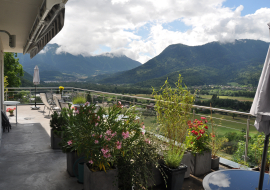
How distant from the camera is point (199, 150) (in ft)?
10.5

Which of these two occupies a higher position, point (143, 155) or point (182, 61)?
point (182, 61)

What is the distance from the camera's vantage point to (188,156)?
3066mm

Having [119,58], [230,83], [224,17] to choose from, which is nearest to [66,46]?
[119,58]

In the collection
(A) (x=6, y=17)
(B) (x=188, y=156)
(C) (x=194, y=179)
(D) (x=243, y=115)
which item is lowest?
(C) (x=194, y=179)

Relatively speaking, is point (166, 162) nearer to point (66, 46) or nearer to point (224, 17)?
point (224, 17)

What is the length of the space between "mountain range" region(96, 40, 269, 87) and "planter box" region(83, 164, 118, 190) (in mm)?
33529

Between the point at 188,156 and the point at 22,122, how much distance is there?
20.1 feet

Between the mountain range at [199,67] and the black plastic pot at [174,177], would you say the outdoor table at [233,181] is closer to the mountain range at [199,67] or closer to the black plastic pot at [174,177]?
the black plastic pot at [174,177]

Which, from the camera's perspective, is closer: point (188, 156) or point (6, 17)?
point (188, 156)

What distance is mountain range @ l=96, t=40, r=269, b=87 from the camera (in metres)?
39.6

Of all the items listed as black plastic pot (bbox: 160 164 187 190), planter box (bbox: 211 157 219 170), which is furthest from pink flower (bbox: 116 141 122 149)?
planter box (bbox: 211 157 219 170)

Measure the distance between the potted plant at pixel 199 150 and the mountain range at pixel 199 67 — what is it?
106ft

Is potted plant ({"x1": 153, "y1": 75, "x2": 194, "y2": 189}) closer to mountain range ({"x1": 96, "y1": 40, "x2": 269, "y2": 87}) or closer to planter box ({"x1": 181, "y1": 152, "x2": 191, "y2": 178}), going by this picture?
planter box ({"x1": 181, "y1": 152, "x2": 191, "y2": 178})

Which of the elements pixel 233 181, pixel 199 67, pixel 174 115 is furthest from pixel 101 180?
pixel 199 67
